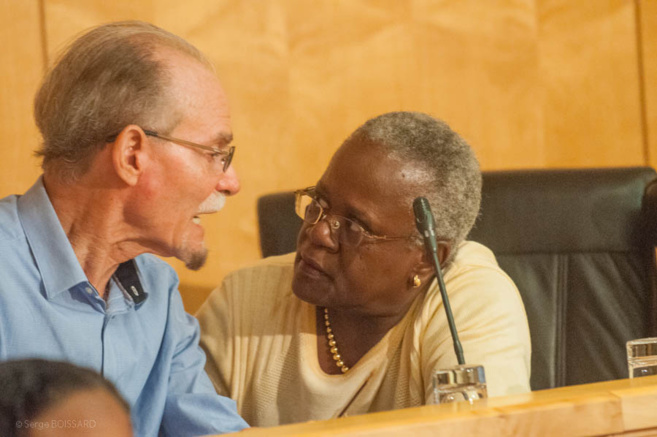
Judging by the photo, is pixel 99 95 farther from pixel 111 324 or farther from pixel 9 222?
pixel 111 324

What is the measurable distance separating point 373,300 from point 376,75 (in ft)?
3.19

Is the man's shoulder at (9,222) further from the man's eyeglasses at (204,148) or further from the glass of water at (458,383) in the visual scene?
the glass of water at (458,383)

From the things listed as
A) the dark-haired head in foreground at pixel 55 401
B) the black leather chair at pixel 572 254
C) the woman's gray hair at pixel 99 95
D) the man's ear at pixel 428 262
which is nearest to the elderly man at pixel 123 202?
the woman's gray hair at pixel 99 95

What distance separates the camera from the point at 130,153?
4.30 feet

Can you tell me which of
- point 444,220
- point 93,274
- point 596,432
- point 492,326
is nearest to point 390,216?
point 444,220

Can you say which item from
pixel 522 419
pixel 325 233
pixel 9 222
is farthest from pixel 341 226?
pixel 522 419

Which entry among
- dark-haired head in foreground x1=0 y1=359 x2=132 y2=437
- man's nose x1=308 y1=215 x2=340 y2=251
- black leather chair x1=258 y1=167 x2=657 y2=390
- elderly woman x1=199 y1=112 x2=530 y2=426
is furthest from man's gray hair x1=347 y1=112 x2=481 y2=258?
dark-haired head in foreground x1=0 y1=359 x2=132 y2=437

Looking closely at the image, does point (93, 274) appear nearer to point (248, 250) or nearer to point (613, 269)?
point (248, 250)

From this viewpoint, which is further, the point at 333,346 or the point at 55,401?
the point at 333,346

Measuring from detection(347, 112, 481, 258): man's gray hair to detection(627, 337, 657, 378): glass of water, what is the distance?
501 millimetres

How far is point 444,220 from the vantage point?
1611mm

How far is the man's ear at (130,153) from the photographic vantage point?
4.26 ft

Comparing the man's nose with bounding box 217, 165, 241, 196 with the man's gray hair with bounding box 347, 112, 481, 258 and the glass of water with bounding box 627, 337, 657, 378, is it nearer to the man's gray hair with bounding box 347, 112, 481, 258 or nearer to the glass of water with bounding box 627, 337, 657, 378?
the man's gray hair with bounding box 347, 112, 481, 258

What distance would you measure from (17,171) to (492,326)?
46.3 inches
